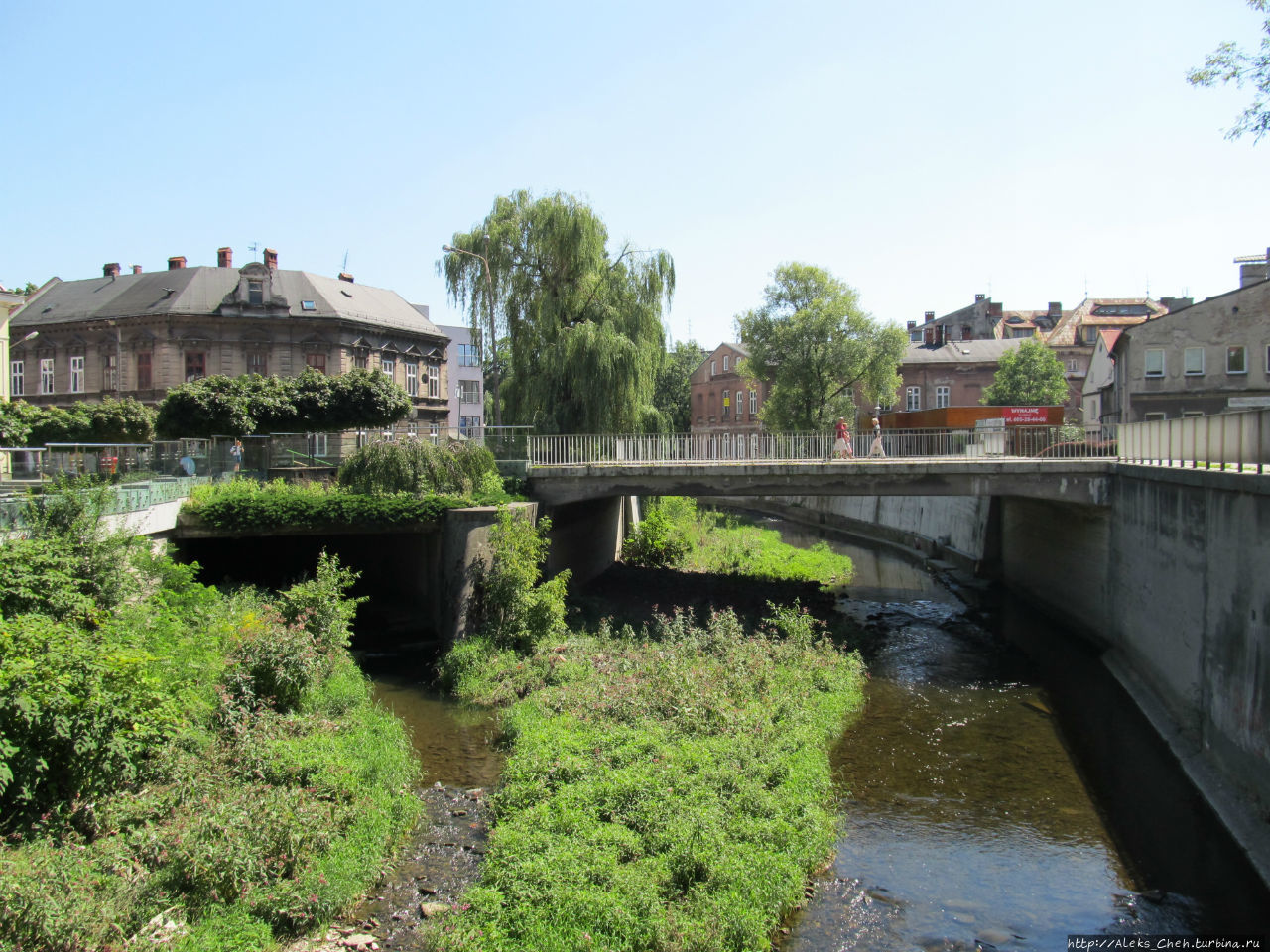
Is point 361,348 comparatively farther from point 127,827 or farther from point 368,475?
point 127,827

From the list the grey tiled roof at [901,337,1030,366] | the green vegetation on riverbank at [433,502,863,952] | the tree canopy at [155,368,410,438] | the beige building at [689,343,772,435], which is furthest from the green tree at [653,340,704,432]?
the green vegetation on riverbank at [433,502,863,952]

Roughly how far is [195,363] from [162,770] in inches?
1293

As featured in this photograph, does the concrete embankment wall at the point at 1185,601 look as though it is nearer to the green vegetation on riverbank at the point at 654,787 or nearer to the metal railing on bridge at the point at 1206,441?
the metal railing on bridge at the point at 1206,441

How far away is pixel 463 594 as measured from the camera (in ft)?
69.7

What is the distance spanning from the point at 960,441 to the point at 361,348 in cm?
2792

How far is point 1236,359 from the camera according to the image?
36.5 m

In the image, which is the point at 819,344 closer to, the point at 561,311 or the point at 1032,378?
the point at 561,311

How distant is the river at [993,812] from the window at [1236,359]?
21755 mm

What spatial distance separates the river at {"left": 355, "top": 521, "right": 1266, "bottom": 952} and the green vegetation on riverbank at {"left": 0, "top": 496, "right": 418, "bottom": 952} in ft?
7.87

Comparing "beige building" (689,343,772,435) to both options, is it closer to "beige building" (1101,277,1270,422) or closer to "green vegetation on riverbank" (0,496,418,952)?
"beige building" (1101,277,1270,422)

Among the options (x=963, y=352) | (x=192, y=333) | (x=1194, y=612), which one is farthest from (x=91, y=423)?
(x=963, y=352)

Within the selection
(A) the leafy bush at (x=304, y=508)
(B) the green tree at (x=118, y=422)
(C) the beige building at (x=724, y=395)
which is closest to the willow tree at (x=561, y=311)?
(A) the leafy bush at (x=304, y=508)

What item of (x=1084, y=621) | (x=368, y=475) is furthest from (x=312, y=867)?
(x=1084, y=621)

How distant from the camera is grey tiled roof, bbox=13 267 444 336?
134 ft
